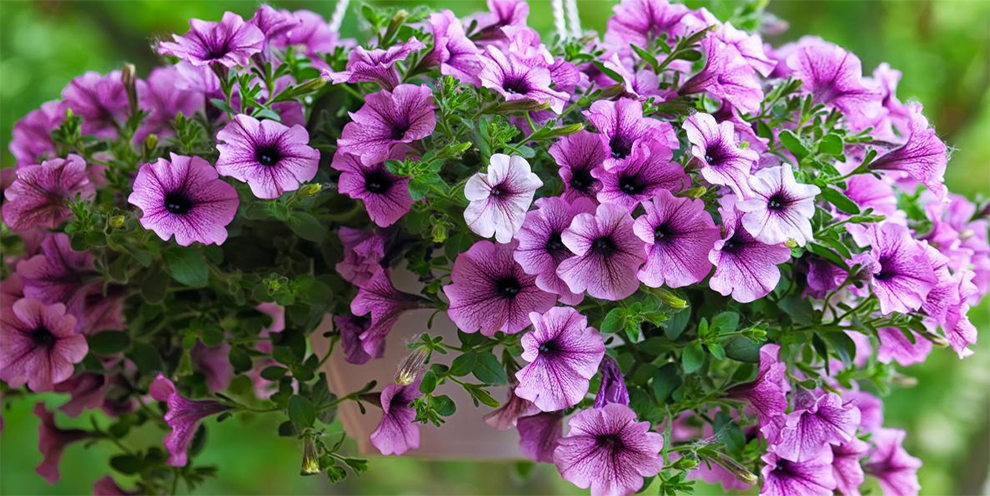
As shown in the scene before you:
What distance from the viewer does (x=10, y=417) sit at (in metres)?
1.69

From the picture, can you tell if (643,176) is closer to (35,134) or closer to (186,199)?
(186,199)

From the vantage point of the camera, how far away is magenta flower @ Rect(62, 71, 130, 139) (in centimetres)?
82

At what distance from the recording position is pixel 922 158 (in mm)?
662

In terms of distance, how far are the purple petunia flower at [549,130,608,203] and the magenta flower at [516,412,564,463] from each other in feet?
0.54

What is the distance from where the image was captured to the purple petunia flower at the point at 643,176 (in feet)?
1.92

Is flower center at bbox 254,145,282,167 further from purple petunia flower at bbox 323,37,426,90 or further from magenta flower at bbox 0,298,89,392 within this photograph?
magenta flower at bbox 0,298,89,392

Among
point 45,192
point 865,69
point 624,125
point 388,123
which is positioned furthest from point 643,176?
point 865,69

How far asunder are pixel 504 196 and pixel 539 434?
0.66 feet

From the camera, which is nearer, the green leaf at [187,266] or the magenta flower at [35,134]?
the green leaf at [187,266]

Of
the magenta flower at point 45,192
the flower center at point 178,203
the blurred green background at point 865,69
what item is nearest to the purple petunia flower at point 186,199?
the flower center at point 178,203

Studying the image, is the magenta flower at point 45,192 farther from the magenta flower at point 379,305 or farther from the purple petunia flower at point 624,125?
the purple petunia flower at point 624,125

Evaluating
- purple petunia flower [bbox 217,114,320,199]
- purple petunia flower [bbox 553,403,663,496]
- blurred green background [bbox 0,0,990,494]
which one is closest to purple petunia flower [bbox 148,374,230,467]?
purple petunia flower [bbox 217,114,320,199]

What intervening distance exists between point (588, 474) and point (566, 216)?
16 centimetres

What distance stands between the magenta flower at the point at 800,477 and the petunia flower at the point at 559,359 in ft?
0.55
